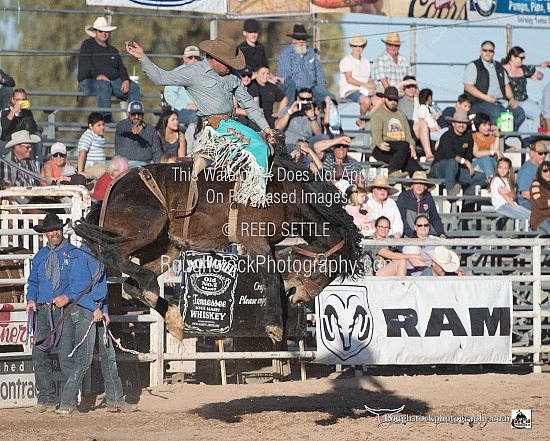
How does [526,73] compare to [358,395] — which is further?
[526,73]

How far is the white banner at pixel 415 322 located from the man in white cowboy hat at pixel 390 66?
5451 mm

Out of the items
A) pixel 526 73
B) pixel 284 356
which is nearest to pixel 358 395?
pixel 284 356

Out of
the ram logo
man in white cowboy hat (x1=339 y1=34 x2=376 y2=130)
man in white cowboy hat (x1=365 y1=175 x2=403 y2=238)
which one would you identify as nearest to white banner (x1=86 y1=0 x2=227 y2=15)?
man in white cowboy hat (x1=339 y1=34 x2=376 y2=130)

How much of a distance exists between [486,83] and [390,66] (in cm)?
170

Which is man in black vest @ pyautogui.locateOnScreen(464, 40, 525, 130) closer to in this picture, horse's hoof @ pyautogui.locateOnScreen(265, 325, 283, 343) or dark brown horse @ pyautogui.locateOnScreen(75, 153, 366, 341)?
dark brown horse @ pyautogui.locateOnScreen(75, 153, 366, 341)

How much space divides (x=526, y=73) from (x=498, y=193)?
402cm

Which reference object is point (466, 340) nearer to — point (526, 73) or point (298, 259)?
point (298, 259)

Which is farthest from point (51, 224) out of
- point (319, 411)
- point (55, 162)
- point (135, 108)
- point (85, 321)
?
point (135, 108)

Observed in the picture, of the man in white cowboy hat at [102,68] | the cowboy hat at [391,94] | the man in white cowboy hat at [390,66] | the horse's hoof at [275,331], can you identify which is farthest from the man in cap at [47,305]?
the man in white cowboy hat at [390,66]

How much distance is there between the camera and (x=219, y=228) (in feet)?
28.7

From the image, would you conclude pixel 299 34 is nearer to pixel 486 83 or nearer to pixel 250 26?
pixel 250 26

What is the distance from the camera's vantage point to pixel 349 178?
14141mm

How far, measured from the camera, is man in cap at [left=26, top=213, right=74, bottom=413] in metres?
10.1

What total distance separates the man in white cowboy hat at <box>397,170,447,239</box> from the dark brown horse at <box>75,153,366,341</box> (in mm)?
4324
